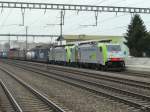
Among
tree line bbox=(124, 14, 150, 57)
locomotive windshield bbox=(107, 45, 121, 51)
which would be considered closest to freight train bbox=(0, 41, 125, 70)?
locomotive windshield bbox=(107, 45, 121, 51)

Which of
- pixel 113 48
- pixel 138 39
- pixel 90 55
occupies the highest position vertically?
pixel 138 39

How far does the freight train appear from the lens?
3934 cm

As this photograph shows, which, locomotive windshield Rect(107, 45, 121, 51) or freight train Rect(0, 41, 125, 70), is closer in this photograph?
freight train Rect(0, 41, 125, 70)

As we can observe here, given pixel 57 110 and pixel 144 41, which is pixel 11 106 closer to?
pixel 57 110

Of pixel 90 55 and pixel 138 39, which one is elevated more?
pixel 138 39

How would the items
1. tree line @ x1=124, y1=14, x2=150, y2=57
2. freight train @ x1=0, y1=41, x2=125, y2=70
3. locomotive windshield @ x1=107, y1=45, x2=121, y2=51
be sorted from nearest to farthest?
freight train @ x1=0, y1=41, x2=125, y2=70 < locomotive windshield @ x1=107, y1=45, x2=121, y2=51 < tree line @ x1=124, y1=14, x2=150, y2=57

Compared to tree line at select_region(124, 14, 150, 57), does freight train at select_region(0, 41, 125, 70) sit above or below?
below

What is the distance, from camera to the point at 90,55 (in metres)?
43.7

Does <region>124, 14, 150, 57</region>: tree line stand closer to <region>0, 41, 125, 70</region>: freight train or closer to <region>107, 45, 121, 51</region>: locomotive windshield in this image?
<region>0, 41, 125, 70</region>: freight train

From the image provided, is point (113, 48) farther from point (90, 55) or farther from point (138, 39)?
point (138, 39)

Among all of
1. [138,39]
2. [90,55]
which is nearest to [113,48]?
[90,55]

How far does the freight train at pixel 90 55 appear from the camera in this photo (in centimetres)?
3934

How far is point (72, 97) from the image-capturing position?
1752cm

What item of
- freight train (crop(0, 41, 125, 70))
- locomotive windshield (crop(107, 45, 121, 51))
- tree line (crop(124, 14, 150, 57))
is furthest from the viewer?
tree line (crop(124, 14, 150, 57))
